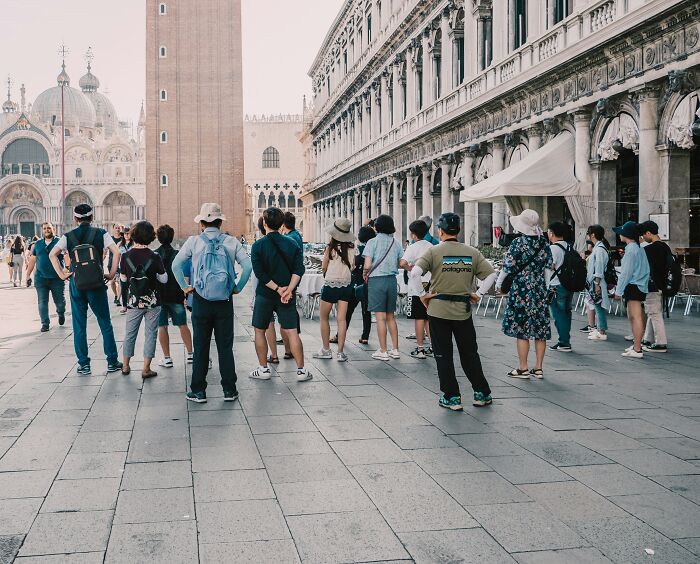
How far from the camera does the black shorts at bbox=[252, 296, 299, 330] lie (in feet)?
25.6

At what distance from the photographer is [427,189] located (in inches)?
1139

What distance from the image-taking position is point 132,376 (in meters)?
8.38

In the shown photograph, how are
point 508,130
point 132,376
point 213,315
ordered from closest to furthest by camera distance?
point 213,315, point 132,376, point 508,130

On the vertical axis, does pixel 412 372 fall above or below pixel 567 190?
below

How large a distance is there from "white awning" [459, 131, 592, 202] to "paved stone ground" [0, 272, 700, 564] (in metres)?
7.83

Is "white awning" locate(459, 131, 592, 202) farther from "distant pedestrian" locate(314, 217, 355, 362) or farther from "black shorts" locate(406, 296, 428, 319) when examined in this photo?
"distant pedestrian" locate(314, 217, 355, 362)

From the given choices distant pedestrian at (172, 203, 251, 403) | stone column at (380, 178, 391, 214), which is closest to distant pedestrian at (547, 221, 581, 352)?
distant pedestrian at (172, 203, 251, 403)

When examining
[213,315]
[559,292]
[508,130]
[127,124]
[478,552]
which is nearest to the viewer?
[478,552]

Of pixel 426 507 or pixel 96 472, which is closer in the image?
pixel 426 507

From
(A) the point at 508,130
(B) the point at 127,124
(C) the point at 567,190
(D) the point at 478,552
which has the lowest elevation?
(D) the point at 478,552

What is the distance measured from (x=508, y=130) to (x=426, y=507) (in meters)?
17.7

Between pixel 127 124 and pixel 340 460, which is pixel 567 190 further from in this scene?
pixel 127 124

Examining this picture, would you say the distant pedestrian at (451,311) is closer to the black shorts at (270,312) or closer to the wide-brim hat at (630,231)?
the black shorts at (270,312)

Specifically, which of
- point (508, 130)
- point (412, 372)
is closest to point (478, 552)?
point (412, 372)
